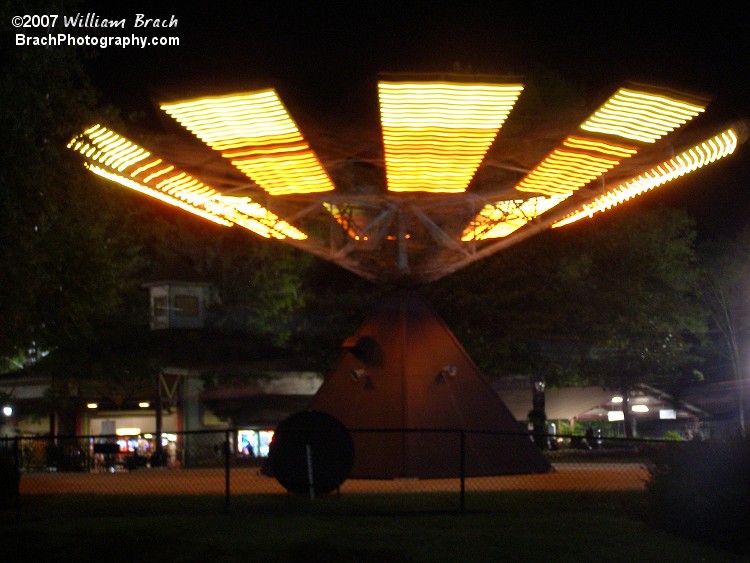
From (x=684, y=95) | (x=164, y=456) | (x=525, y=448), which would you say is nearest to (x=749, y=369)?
(x=164, y=456)

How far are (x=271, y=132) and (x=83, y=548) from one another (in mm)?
7488

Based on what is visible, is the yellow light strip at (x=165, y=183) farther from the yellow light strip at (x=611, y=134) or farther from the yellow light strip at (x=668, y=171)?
the yellow light strip at (x=668, y=171)

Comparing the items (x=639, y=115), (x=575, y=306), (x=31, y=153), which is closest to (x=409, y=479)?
(x=639, y=115)

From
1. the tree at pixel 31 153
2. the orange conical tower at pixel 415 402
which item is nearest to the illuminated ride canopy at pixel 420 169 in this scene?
the tree at pixel 31 153

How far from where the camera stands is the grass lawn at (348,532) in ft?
39.4

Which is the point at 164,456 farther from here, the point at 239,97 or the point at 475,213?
the point at 239,97

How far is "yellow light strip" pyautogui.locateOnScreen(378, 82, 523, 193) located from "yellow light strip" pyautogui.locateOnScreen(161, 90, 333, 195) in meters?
1.52

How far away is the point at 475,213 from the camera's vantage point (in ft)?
78.1

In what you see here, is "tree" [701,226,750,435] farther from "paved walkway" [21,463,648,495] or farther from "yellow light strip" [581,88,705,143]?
"yellow light strip" [581,88,705,143]

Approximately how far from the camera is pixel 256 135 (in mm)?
17500

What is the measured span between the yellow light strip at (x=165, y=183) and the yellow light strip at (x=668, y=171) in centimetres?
666

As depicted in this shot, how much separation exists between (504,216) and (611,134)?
5.31 m

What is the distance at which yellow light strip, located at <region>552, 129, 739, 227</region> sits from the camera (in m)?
19.7

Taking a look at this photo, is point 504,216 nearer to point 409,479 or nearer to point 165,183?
point 409,479
